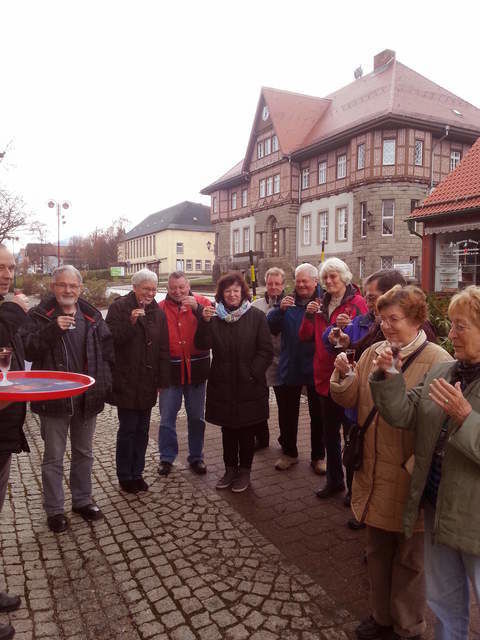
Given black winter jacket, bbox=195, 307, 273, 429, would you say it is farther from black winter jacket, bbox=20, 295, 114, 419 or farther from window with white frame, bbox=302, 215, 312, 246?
window with white frame, bbox=302, 215, 312, 246

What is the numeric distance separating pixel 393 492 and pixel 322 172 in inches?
1354

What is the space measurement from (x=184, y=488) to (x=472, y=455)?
3.14m

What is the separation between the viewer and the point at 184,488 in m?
4.48

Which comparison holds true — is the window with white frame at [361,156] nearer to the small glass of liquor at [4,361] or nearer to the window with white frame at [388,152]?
the window with white frame at [388,152]

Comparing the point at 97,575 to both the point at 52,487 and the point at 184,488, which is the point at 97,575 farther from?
the point at 184,488

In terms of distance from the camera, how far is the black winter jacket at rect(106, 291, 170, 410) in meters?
4.31

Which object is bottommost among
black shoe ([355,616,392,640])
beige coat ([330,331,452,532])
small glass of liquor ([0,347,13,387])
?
black shoe ([355,616,392,640])

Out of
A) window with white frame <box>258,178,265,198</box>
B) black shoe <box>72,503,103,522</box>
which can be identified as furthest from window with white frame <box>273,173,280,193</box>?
black shoe <box>72,503,103,522</box>

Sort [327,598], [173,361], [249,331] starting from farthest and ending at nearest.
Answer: [173,361], [249,331], [327,598]

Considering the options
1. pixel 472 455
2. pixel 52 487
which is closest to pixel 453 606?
pixel 472 455

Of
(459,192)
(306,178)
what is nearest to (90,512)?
(459,192)

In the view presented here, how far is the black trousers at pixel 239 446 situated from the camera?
446cm

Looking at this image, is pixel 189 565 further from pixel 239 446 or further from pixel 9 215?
pixel 9 215

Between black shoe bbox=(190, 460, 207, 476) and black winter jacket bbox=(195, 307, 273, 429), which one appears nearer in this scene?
black winter jacket bbox=(195, 307, 273, 429)
